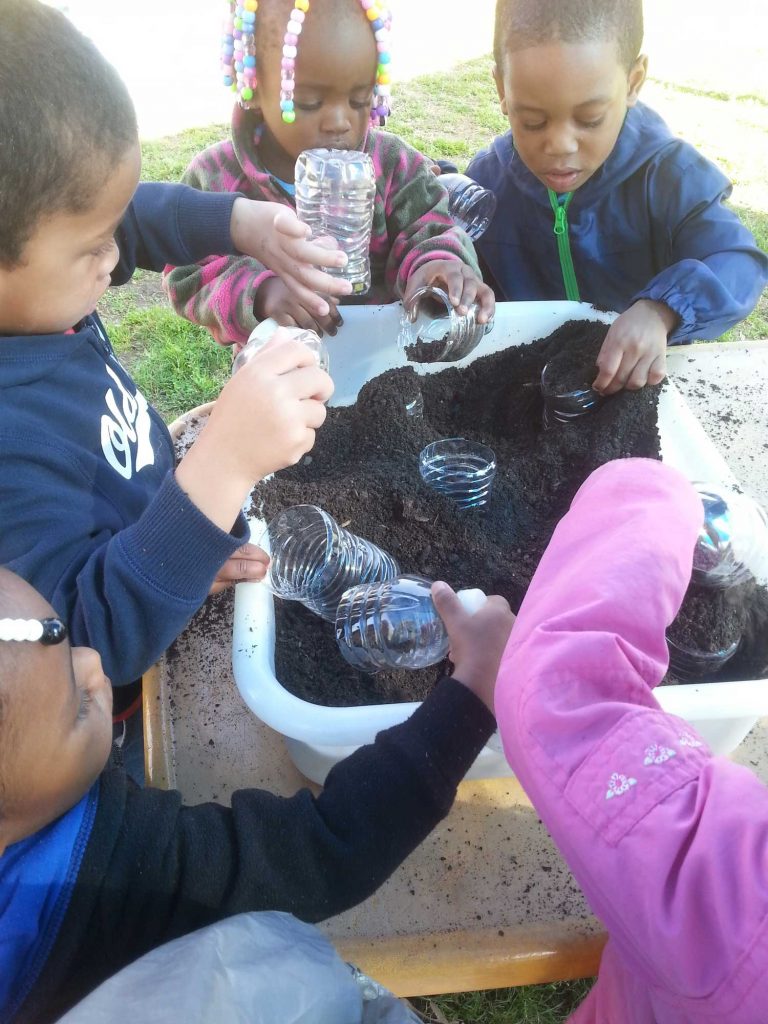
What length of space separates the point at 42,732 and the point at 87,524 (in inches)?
14.5

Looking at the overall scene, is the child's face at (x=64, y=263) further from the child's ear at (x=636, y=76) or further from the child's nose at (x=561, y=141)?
the child's ear at (x=636, y=76)

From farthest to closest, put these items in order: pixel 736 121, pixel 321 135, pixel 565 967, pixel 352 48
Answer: pixel 736 121
pixel 321 135
pixel 352 48
pixel 565 967

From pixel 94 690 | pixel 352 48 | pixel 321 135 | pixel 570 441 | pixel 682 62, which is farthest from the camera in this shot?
pixel 682 62

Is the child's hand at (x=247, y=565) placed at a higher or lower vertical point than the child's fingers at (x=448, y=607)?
lower

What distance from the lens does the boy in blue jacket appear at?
4.47 feet

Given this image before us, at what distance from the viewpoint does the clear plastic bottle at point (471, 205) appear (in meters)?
1.88

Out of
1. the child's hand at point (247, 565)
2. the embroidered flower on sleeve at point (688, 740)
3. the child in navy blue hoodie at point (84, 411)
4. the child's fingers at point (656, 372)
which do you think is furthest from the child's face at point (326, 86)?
the embroidered flower on sleeve at point (688, 740)

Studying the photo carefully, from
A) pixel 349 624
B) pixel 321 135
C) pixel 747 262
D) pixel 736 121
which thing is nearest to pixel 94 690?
pixel 349 624

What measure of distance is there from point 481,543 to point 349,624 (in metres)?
0.24

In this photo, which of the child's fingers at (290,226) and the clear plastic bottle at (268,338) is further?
the child's fingers at (290,226)

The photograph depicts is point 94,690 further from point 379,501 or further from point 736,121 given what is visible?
point 736,121

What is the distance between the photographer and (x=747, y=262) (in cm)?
Answer: 151

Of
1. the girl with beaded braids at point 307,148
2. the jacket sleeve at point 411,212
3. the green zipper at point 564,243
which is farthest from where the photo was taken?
the green zipper at point 564,243

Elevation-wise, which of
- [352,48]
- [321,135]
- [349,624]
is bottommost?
[349,624]
